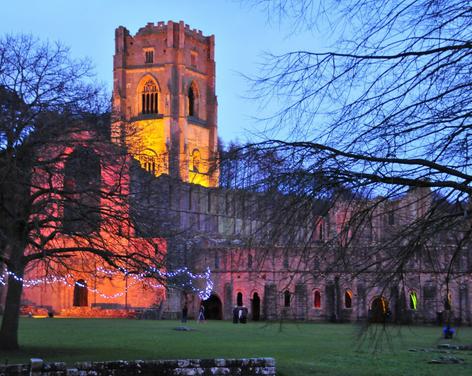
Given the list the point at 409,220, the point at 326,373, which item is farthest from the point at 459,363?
the point at 409,220

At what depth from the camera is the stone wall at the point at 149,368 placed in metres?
8.44

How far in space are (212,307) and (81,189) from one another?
163ft

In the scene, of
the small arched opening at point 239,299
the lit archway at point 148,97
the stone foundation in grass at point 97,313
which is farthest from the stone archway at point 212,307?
the lit archway at point 148,97

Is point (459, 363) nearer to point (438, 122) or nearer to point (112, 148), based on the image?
point (112, 148)

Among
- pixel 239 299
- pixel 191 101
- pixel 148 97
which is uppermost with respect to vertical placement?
pixel 191 101

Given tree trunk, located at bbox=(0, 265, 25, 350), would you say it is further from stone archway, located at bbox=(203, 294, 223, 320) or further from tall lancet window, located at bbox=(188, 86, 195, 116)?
tall lancet window, located at bbox=(188, 86, 195, 116)

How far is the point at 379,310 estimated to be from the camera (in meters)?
8.30

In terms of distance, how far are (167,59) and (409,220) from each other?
105 metres

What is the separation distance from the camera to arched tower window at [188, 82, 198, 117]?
115500 mm

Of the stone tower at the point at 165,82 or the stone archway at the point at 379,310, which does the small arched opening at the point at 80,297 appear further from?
the stone archway at the point at 379,310

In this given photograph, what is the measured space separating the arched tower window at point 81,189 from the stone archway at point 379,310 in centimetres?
1493

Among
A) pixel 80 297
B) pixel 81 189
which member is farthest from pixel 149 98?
pixel 81 189

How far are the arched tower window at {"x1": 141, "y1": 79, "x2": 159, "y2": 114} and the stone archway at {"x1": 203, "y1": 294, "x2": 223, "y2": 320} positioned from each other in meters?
47.0

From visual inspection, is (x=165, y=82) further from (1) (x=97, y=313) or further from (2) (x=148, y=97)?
(1) (x=97, y=313)
